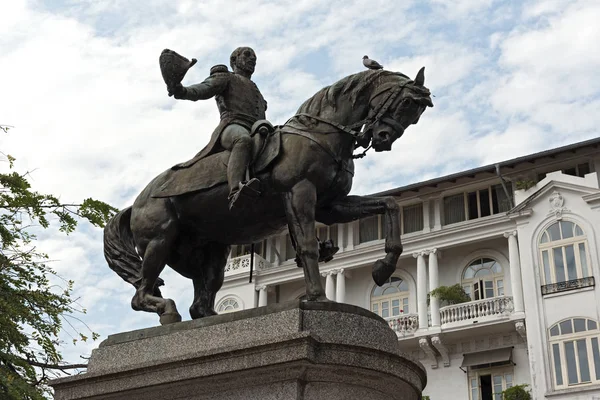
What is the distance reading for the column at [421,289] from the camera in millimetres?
38750

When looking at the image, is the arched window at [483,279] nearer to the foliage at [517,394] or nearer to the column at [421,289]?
the column at [421,289]

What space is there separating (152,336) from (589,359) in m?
28.8

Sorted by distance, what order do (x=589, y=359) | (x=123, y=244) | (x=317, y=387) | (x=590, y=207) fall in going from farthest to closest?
(x=590, y=207), (x=589, y=359), (x=123, y=244), (x=317, y=387)

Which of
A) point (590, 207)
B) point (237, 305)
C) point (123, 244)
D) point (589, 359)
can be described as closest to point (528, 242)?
point (590, 207)

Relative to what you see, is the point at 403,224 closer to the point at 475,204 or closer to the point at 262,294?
the point at 475,204

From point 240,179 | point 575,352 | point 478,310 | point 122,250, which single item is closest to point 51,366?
point 122,250

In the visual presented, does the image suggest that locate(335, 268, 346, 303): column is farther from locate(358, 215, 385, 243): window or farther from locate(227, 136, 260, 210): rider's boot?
locate(227, 136, 260, 210): rider's boot

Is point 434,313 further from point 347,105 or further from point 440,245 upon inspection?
point 347,105

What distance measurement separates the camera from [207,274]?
30.8ft

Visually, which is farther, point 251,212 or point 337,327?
point 251,212

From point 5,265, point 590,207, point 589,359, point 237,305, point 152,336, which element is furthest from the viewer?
point 237,305

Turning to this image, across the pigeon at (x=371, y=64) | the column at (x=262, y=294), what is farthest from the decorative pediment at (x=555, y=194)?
the pigeon at (x=371, y=64)

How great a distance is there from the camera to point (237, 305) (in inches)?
1700

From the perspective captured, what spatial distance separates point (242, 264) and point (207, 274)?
34985 millimetres
